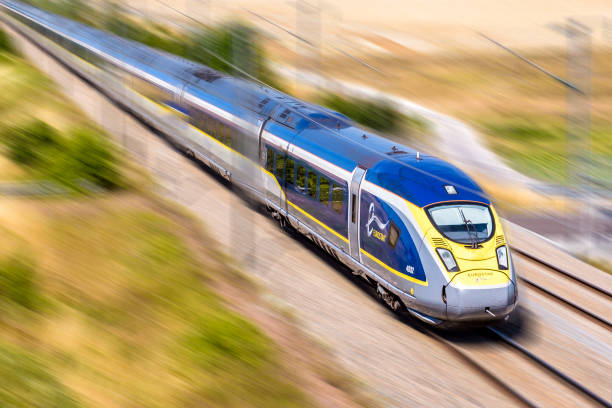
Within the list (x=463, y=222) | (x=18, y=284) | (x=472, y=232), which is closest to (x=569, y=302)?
(x=472, y=232)

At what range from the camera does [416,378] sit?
10.1 m

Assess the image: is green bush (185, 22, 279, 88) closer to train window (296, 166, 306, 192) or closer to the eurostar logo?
train window (296, 166, 306, 192)

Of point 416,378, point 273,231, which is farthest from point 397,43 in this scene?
point 416,378

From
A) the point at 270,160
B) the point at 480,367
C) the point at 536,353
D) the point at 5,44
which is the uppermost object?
the point at 5,44

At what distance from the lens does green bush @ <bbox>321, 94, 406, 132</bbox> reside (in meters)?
19.8

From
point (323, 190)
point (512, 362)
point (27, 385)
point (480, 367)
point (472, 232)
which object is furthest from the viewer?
point (323, 190)

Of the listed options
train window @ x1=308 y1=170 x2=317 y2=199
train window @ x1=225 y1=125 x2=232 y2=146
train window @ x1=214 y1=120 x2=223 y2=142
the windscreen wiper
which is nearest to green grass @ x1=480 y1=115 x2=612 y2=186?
the windscreen wiper

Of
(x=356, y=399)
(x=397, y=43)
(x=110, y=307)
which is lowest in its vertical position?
(x=356, y=399)

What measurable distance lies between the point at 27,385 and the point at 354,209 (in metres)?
7.48

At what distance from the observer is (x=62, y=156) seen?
39.3ft

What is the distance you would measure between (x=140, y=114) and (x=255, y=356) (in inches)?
628

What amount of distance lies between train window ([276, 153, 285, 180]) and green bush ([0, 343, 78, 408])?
30.1 ft

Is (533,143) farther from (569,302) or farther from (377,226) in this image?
(377,226)

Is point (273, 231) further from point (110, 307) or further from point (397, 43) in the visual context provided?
point (110, 307)
